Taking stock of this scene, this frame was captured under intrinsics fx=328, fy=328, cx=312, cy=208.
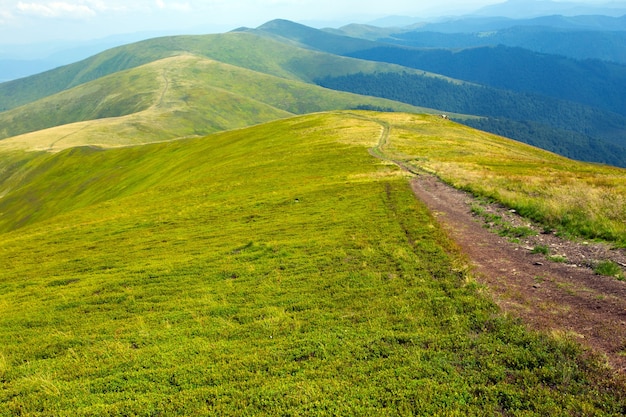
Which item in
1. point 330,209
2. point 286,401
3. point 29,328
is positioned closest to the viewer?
point 286,401

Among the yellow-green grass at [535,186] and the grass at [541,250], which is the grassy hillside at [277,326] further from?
the yellow-green grass at [535,186]

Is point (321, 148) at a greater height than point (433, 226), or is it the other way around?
point (321, 148)

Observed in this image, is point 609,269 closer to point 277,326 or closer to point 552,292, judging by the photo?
point 552,292

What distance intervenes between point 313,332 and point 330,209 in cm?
1988

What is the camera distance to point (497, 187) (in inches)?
1416

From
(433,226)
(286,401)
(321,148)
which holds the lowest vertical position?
(286,401)

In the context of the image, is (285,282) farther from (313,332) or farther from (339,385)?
(339,385)

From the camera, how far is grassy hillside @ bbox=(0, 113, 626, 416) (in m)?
12.3

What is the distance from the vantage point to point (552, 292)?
1686 cm

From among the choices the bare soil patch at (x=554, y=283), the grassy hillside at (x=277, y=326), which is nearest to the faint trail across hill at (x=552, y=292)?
the bare soil patch at (x=554, y=283)

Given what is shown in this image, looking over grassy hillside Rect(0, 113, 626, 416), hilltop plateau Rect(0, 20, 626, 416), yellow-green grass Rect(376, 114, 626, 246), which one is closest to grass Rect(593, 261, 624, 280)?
hilltop plateau Rect(0, 20, 626, 416)

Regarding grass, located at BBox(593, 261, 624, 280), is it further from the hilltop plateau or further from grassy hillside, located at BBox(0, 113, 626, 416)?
grassy hillside, located at BBox(0, 113, 626, 416)

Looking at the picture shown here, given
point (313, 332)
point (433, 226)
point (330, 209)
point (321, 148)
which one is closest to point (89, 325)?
point (313, 332)

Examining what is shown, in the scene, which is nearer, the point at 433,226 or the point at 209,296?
the point at 209,296
